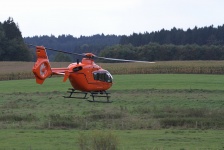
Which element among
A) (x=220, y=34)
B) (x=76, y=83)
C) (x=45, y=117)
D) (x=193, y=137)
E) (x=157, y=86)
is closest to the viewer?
(x=76, y=83)

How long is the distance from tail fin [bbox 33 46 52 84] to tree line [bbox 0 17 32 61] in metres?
99.5

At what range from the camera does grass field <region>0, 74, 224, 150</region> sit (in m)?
32.8

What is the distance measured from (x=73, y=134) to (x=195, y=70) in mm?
60141

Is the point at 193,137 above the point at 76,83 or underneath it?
underneath

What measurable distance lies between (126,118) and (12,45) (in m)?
91.6

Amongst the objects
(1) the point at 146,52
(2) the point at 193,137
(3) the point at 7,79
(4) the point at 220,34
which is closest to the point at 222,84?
(3) the point at 7,79

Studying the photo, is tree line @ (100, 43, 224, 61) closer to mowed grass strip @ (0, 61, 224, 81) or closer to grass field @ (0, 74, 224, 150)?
mowed grass strip @ (0, 61, 224, 81)

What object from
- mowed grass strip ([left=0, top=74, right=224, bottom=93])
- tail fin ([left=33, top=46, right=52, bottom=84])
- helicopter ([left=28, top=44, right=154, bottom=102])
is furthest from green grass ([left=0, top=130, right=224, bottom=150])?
mowed grass strip ([left=0, top=74, right=224, bottom=93])

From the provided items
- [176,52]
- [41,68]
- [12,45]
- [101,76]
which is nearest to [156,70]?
[12,45]

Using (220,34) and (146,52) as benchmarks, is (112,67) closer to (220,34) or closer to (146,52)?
(146,52)

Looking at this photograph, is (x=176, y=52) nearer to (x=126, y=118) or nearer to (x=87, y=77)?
(x=126, y=118)

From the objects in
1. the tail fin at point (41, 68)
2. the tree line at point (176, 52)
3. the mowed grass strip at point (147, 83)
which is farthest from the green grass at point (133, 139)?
the tree line at point (176, 52)

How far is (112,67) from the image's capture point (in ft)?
322

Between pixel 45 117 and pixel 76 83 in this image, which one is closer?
pixel 76 83
